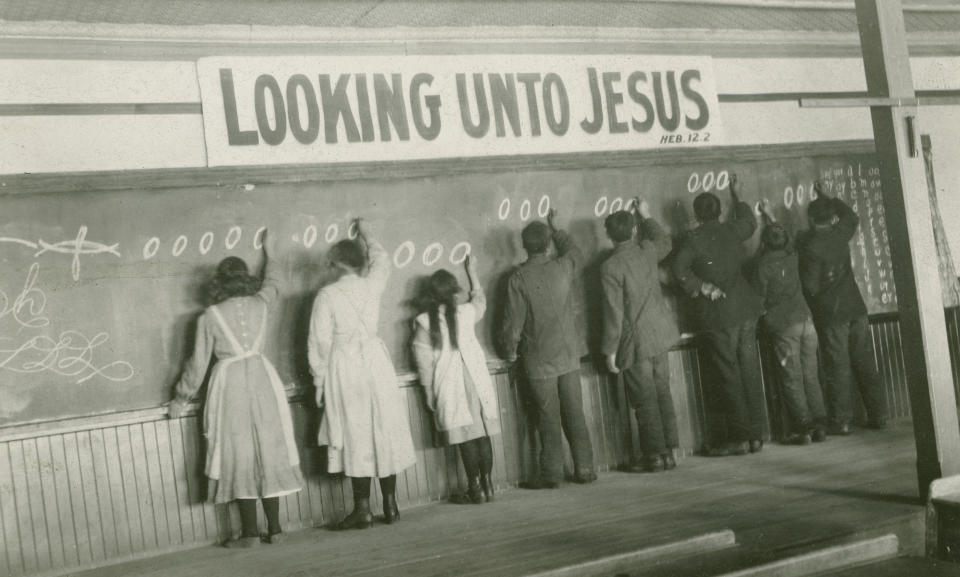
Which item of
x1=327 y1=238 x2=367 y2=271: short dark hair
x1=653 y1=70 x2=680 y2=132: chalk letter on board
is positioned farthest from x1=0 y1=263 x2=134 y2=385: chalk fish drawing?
x1=653 y1=70 x2=680 y2=132: chalk letter on board

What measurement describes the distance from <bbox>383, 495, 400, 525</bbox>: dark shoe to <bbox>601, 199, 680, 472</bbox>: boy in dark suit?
5.79ft

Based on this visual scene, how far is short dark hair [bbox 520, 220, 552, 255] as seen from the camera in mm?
6258

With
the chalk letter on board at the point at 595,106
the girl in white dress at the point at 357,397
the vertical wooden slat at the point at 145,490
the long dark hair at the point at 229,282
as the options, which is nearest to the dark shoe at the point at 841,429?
the chalk letter on board at the point at 595,106

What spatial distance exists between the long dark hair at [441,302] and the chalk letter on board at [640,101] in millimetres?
1996

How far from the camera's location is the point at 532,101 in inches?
264

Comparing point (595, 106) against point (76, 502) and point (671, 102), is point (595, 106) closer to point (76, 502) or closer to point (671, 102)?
point (671, 102)

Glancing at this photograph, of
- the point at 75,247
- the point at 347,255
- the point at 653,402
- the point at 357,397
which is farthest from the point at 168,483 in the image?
the point at 653,402

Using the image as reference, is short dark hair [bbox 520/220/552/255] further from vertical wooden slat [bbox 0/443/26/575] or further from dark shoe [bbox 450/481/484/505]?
vertical wooden slat [bbox 0/443/26/575]

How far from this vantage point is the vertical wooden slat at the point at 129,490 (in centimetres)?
545

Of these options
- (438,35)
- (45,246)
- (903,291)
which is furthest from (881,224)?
(45,246)

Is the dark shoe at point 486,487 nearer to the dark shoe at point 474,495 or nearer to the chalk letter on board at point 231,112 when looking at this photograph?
the dark shoe at point 474,495

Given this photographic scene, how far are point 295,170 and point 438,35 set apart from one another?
4.57 ft

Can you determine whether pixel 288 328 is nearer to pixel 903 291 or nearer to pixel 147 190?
pixel 147 190

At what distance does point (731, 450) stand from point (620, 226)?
176cm
